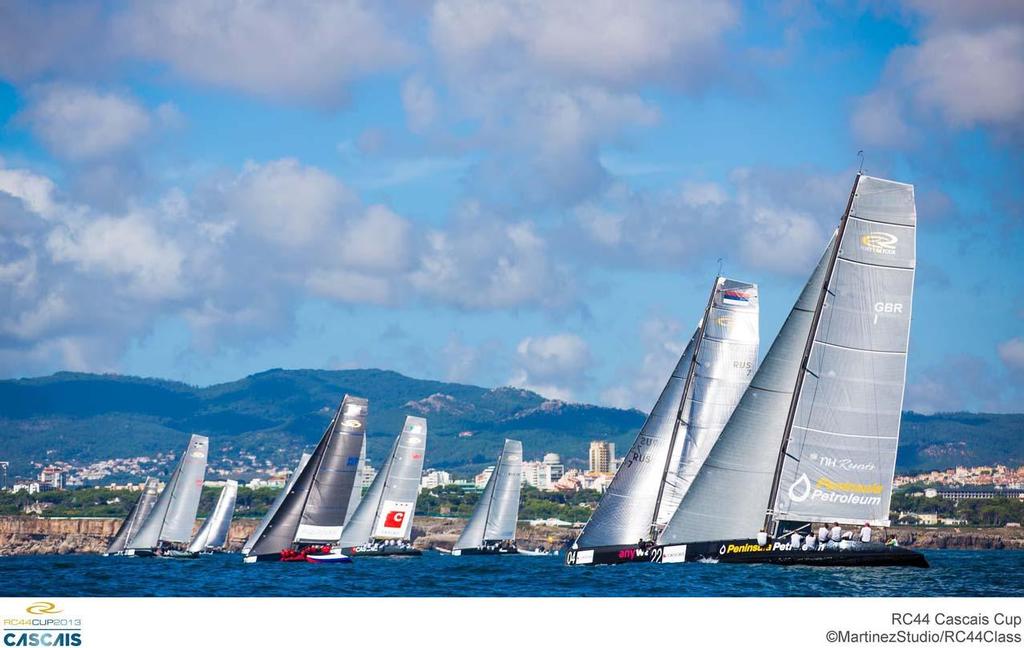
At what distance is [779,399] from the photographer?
110 feet

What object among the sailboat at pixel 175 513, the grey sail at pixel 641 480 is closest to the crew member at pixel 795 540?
the grey sail at pixel 641 480

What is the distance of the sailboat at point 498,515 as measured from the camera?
281 feet

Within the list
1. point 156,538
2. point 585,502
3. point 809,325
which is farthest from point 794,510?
point 585,502

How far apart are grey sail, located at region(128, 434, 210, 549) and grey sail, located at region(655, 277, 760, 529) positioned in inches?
1625

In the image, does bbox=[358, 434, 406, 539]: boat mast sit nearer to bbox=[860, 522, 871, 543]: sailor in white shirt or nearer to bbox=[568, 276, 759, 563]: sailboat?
bbox=[568, 276, 759, 563]: sailboat

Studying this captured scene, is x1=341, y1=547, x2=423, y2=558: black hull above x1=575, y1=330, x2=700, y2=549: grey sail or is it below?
below

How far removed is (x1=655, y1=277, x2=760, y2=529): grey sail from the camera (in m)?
42.8

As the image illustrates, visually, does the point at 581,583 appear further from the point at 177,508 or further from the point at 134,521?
the point at 134,521

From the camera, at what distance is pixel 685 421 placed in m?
43.1

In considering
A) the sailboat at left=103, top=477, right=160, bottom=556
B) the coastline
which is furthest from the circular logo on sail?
the coastline
